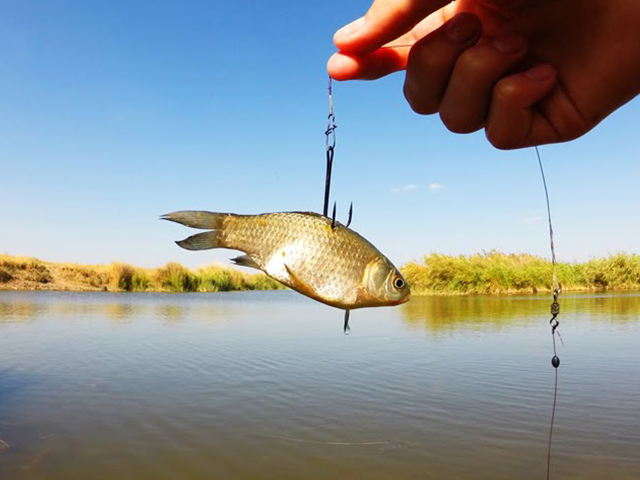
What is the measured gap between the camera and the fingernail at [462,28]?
187 cm

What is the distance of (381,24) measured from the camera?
6.11 ft

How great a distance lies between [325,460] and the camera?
742cm

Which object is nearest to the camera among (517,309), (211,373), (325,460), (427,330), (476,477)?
(476,477)

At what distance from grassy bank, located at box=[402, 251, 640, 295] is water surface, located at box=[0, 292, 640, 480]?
61.1ft

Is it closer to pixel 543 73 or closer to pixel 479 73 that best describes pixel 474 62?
pixel 479 73

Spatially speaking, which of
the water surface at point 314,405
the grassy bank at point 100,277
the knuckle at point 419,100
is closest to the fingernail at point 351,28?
the knuckle at point 419,100

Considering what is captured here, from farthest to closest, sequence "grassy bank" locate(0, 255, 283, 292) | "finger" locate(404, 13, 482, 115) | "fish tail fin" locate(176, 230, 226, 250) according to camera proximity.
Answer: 1. "grassy bank" locate(0, 255, 283, 292)
2. "finger" locate(404, 13, 482, 115)
3. "fish tail fin" locate(176, 230, 226, 250)

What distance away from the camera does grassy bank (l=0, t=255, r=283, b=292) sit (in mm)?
42938

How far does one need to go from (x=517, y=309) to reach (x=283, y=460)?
22.4 meters

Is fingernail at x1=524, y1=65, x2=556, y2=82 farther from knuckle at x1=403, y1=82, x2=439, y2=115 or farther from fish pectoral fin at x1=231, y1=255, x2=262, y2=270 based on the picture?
fish pectoral fin at x1=231, y1=255, x2=262, y2=270

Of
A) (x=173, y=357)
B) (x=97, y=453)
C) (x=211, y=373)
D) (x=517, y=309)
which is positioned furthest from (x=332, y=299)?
(x=517, y=309)

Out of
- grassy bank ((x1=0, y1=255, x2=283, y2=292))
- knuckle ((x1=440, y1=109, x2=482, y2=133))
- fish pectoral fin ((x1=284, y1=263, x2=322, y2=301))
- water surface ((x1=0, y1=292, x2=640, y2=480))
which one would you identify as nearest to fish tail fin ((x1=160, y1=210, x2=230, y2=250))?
fish pectoral fin ((x1=284, y1=263, x2=322, y2=301))

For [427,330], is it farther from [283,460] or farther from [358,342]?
[283,460]

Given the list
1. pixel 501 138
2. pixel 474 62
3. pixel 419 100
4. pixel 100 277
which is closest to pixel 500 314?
pixel 501 138
